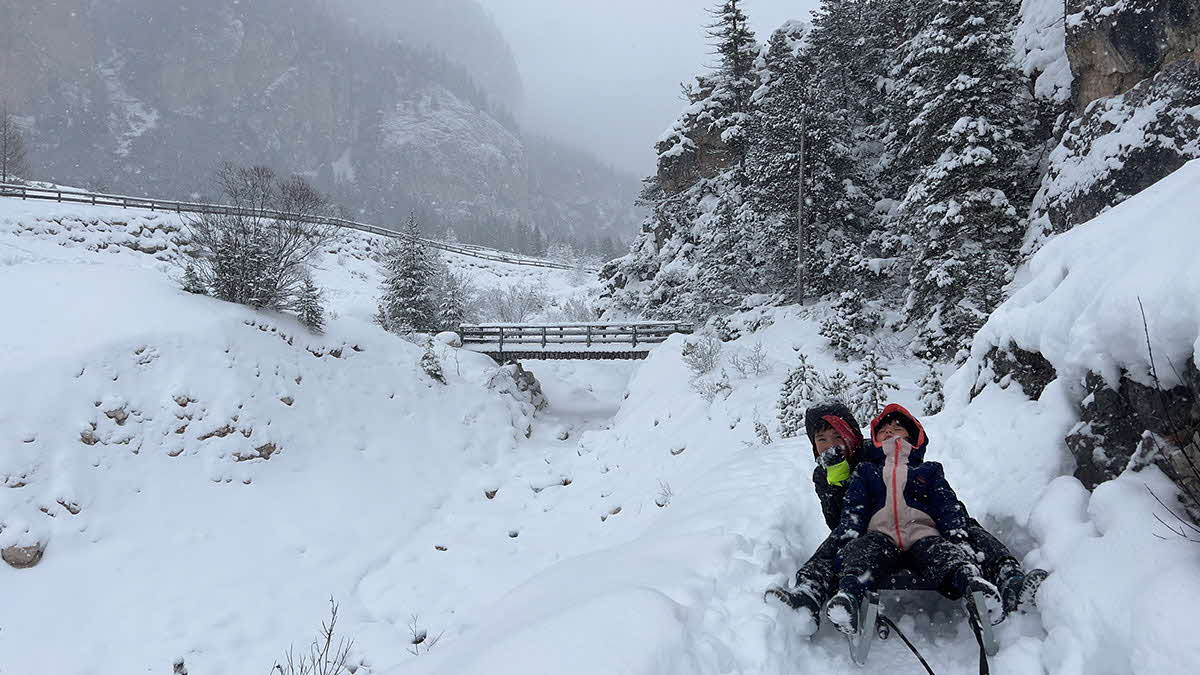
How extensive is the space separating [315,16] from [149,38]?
44.1 meters

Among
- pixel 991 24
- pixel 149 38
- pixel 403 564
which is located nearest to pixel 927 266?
pixel 991 24

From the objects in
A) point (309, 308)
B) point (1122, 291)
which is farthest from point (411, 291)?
point (1122, 291)

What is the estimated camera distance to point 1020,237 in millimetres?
11984

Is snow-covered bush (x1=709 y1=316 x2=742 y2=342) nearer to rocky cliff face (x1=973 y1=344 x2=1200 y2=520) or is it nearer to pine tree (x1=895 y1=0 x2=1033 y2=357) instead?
pine tree (x1=895 y1=0 x2=1033 y2=357)

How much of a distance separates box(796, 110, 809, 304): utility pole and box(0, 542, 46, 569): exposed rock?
56.5 feet

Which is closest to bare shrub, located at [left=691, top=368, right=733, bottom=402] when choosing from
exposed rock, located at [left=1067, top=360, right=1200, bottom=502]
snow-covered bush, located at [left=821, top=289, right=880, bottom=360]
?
snow-covered bush, located at [left=821, top=289, right=880, bottom=360]

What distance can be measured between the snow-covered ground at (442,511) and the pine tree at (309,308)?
0.46m

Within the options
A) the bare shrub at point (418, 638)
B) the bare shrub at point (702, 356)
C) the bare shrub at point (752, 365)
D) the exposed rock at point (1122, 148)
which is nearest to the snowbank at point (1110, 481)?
the bare shrub at point (418, 638)

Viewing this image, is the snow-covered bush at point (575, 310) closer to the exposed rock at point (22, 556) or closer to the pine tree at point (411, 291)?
the pine tree at point (411, 291)

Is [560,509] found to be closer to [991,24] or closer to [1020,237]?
[1020,237]

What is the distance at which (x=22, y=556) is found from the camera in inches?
278

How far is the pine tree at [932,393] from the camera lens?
847 cm

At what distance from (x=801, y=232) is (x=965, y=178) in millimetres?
5113

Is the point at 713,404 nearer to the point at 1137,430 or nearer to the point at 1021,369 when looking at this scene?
the point at 1021,369
